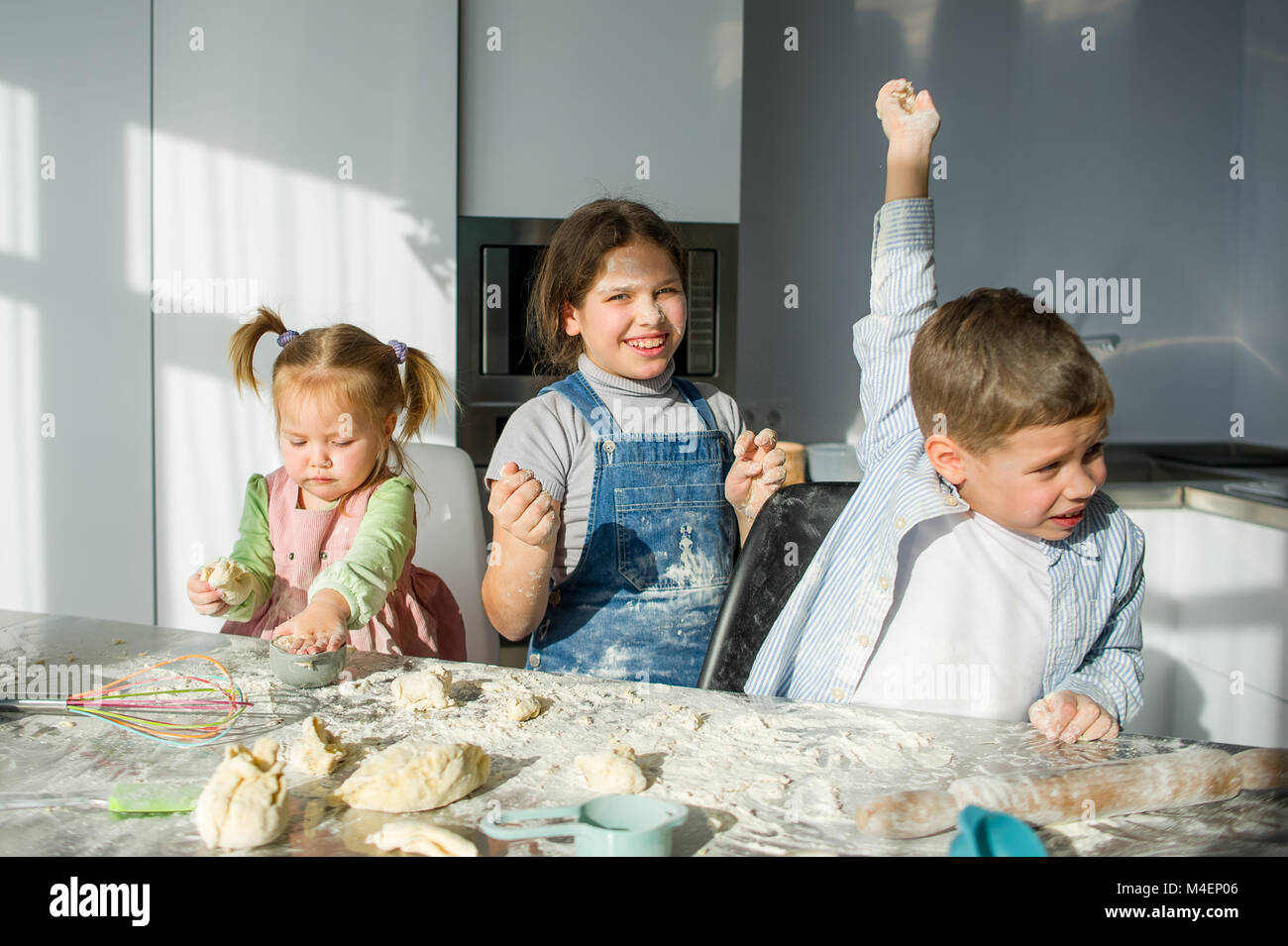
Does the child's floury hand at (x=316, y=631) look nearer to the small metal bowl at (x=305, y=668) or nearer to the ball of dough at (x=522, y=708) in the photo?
the small metal bowl at (x=305, y=668)

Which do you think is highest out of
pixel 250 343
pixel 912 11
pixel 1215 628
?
pixel 912 11

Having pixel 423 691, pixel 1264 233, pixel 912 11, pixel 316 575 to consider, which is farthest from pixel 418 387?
pixel 1264 233

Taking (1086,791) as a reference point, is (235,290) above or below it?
above

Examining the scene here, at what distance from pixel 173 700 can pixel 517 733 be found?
13.6 inches

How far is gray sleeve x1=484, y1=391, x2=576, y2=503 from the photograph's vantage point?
1.35 metres

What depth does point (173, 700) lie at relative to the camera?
930mm

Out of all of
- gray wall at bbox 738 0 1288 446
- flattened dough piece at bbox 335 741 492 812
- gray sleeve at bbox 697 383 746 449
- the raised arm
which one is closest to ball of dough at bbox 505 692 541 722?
flattened dough piece at bbox 335 741 492 812

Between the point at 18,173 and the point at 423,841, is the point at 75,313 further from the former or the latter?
the point at 423,841

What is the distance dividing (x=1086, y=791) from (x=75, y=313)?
2372 millimetres

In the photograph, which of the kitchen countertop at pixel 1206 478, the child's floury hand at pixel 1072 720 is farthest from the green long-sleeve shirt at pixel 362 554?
the kitchen countertop at pixel 1206 478

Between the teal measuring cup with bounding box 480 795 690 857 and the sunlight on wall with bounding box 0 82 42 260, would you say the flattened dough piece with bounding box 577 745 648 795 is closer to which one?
the teal measuring cup with bounding box 480 795 690 857

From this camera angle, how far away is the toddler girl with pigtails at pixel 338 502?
53.0 inches

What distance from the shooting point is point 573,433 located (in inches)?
55.2

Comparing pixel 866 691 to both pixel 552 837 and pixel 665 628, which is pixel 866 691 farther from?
pixel 552 837
